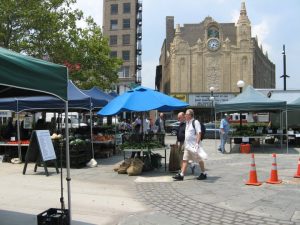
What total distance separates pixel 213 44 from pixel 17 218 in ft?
214

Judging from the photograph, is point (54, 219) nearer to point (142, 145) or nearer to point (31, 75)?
point (31, 75)

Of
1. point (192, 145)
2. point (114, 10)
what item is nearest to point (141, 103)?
point (192, 145)

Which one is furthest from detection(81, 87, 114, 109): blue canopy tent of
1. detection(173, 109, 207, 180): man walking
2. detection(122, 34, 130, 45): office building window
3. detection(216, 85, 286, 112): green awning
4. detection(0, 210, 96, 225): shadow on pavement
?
detection(122, 34, 130, 45): office building window

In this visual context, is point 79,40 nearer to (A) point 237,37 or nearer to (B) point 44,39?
(B) point 44,39

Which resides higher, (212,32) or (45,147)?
(212,32)

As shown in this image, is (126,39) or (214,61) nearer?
(214,61)

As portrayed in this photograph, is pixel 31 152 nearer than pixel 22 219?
No

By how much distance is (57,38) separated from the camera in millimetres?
28047

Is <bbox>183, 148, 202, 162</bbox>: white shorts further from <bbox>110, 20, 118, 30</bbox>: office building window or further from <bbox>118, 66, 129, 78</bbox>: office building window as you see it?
<bbox>110, 20, 118, 30</bbox>: office building window

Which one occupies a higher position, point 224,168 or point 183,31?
point 183,31

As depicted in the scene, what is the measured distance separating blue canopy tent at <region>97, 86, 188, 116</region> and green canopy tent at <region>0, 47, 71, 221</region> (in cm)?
619

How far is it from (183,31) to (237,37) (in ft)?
32.8

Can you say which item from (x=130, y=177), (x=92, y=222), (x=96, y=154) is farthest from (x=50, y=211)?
(x=96, y=154)

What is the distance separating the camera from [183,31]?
250 feet
